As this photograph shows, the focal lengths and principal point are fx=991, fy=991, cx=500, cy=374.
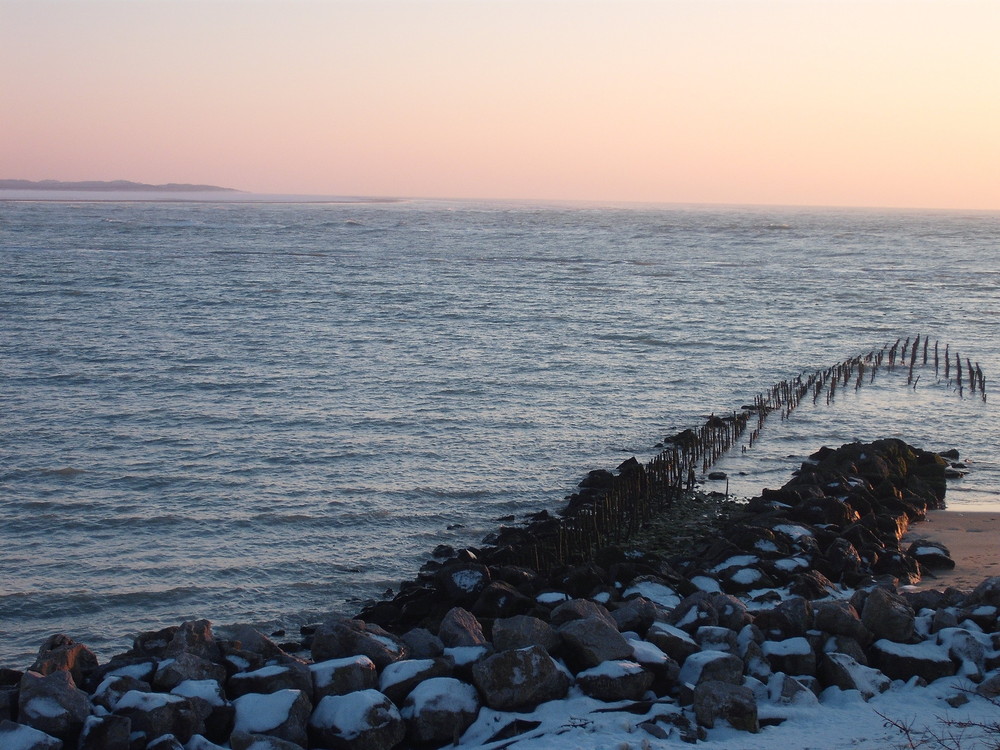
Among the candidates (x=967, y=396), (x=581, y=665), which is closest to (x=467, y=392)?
(x=967, y=396)

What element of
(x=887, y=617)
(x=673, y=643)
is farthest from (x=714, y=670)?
(x=887, y=617)

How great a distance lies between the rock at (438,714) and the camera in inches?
343

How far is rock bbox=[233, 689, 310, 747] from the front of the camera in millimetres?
8461

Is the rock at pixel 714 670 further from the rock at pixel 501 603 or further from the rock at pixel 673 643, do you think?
the rock at pixel 501 603

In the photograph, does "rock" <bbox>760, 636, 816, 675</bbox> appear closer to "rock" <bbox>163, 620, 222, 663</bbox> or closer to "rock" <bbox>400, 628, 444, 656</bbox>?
"rock" <bbox>400, 628, 444, 656</bbox>

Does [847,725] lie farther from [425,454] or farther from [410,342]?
[410,342]

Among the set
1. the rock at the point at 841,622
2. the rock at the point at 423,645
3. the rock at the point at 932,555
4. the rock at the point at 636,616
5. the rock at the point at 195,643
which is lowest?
the rock at the point at 932,555

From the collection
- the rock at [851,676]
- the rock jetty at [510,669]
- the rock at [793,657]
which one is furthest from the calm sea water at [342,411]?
the rock at [851,676]

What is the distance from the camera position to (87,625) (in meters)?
12.6

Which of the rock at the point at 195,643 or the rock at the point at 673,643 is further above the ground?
the rock at the point at 673,643

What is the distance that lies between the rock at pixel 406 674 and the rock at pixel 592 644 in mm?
1174

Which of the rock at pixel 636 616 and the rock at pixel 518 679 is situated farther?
the rock at pixel 636 616

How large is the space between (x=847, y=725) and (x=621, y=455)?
41.0ft

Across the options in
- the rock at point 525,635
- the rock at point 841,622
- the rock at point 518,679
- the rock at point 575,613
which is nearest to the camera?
the rock at point 518,679
